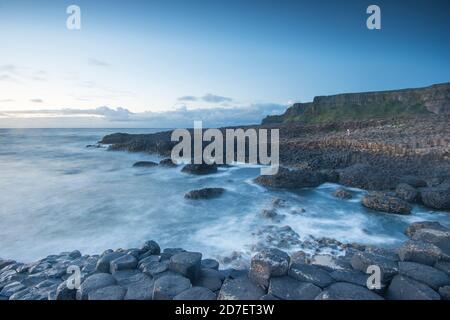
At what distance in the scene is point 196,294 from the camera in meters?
4.03

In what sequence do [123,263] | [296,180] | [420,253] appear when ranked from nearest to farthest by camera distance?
1. [420,253]
2. [123,263]
3. [296,180]

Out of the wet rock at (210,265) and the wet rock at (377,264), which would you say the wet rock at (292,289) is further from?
the wet rock at (210,265)

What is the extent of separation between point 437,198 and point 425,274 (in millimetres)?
7405

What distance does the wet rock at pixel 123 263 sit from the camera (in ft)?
16.2

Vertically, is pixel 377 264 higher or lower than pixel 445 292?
higher

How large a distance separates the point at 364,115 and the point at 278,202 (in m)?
43.0

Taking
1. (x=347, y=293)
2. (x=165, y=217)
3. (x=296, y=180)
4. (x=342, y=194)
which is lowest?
(x=165, y=217)

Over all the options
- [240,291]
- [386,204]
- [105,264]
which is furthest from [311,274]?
[386,204]

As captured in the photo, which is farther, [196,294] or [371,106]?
[371,106]

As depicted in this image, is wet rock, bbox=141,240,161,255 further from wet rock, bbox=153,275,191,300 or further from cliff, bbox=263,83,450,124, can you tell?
cliff, bbox=263,83,450,124

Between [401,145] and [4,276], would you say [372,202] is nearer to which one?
[401,145]

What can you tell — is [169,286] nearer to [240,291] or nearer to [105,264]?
[240,291]

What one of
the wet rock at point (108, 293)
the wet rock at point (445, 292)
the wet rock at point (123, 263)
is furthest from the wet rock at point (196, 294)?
the wet rock at point (445, 292)

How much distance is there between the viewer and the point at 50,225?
9531 millimetres
